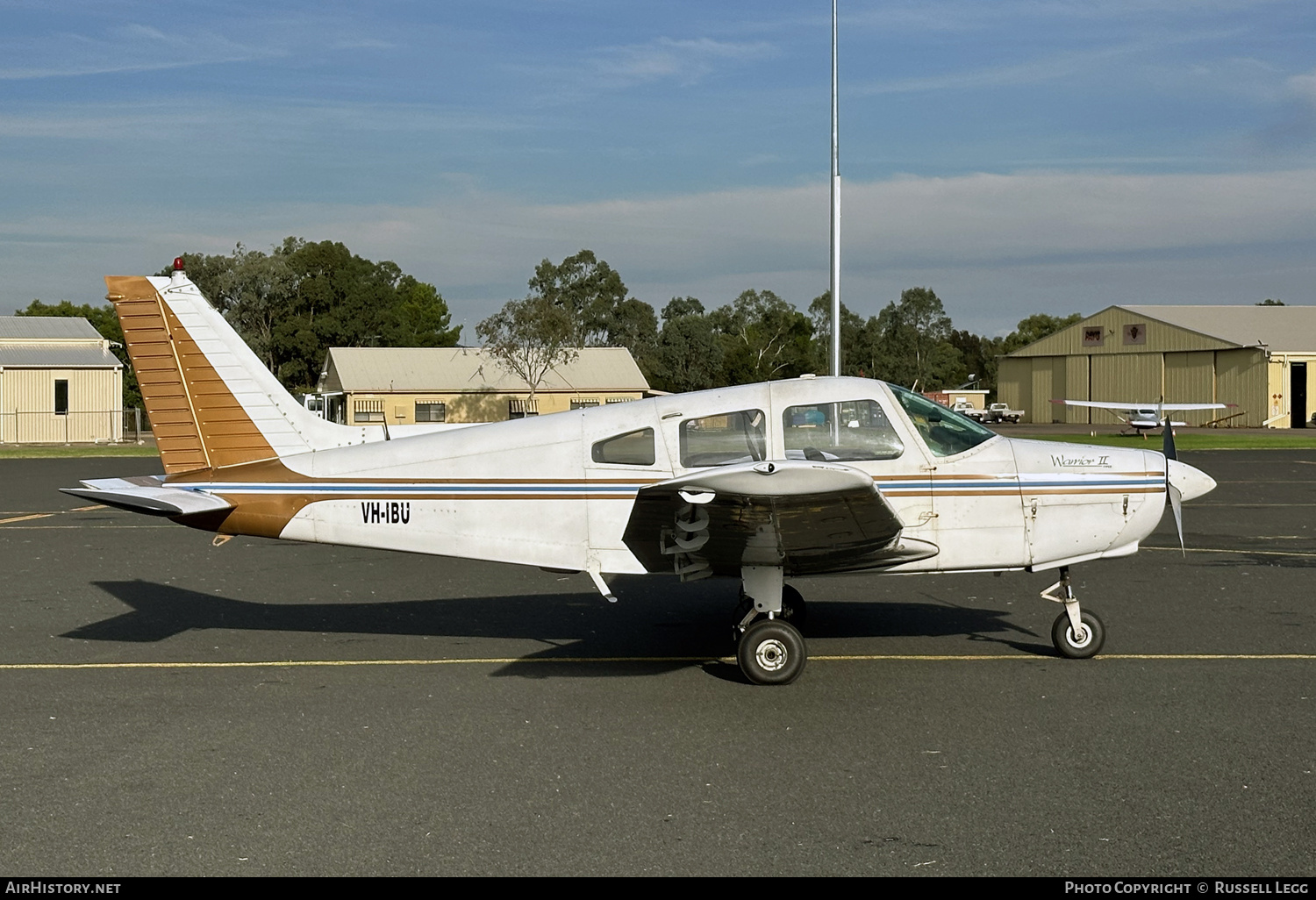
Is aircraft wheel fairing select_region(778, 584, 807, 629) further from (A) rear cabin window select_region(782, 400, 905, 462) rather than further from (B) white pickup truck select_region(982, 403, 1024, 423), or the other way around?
(B) white pickup truck select_region(982, 403, 1024, 423)

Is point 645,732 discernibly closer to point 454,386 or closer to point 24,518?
point 24,518

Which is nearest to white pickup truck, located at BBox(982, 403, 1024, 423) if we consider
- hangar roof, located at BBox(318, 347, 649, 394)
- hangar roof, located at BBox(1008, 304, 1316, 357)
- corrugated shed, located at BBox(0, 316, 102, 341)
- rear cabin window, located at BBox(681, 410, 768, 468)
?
hangar roof, located at BBox(1008, 304, 1316, 357)

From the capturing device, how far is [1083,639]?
8922 millimetres

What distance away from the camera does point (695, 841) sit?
5230mm

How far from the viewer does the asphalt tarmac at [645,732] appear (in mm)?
5160

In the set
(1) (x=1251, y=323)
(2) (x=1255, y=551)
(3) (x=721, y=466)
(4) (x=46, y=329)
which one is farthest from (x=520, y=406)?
(3) (x=721, y=466)

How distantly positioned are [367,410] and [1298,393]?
160 ft

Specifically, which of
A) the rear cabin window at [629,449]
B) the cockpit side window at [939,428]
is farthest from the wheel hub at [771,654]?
the cockpit side window at [939,428]

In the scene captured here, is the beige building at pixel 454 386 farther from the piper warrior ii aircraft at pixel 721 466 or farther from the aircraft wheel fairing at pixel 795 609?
the piper warrior ii aircraft at pixel 721 466

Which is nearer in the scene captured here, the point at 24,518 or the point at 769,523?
the point at 769,523

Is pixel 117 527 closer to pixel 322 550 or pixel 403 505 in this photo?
pixel 322 550
